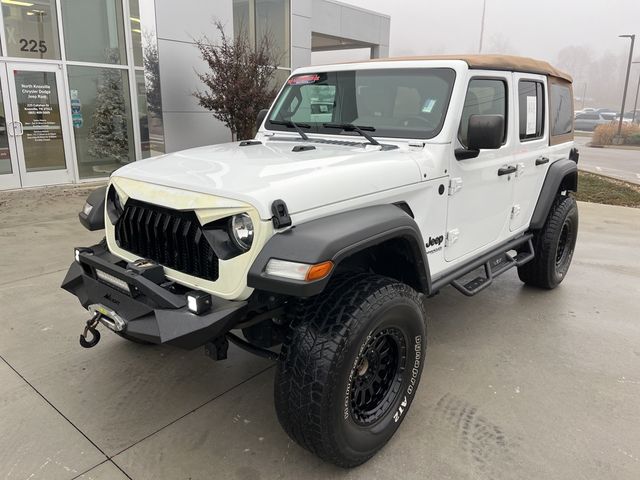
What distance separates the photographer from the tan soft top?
3.31 m

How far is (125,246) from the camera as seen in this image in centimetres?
273

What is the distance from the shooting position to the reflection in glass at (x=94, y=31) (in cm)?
955

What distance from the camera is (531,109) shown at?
4.07m

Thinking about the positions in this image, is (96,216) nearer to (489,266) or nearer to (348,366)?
(348,366)

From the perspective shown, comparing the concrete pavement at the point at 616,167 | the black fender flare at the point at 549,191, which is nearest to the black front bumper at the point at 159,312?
the black fender flare at the point at 549,191

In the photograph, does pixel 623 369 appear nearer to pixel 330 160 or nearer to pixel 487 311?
pixel 487 311

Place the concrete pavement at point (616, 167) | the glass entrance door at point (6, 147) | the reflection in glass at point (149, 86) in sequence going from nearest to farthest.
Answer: the glass entrance door at point (6, 147)
the reflection in glass at point (149, 86)
the concrete pavement at point (616, 167)

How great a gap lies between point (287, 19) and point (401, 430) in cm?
1288

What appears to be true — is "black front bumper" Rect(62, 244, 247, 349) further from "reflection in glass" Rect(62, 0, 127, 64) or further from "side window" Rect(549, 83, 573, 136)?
"reflection in glass" Rect(62, 0, 127, 64)

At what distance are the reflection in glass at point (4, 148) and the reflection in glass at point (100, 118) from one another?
3.96ft

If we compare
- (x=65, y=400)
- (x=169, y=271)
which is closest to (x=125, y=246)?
(x=169, y=271)

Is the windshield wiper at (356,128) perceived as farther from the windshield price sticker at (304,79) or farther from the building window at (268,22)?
the building window at (268,22)

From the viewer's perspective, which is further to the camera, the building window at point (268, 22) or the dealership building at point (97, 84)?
the building window at point (268, 22)

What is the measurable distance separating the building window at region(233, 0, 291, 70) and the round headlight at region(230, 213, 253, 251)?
441 inches
